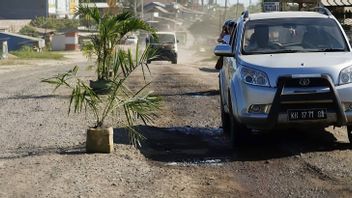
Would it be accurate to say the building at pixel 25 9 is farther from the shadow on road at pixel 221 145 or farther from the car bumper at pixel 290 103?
the car bumper at pixel 290 103

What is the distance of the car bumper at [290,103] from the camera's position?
8.54 m

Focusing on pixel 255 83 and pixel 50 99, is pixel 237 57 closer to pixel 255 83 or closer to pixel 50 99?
pixel 255 83

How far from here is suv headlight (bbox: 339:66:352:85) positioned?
8648 mm

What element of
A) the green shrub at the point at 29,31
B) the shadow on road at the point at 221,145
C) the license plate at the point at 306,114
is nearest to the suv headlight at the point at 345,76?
the license plate at the point at 306,114

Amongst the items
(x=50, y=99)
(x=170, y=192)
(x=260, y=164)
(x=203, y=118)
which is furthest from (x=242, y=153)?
(x=50, y=99)

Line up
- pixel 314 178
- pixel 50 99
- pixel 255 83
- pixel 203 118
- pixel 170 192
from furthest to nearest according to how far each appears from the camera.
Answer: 1. pixel 50 99
2. pixel 203 118
3. pixel 255 83
4. pixel 314 178
5. pixel 170 192

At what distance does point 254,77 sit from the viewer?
8812mm

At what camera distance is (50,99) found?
16.4 m

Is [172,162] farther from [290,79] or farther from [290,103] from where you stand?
[290,79]

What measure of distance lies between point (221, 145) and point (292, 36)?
73.8 inches

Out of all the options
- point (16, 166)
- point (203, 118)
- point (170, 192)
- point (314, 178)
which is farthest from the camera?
point (203, 118)

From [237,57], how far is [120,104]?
5.80 feet

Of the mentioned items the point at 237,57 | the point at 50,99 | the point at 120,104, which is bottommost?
the point at 50,99

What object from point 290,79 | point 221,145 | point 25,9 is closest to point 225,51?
point 221,145
